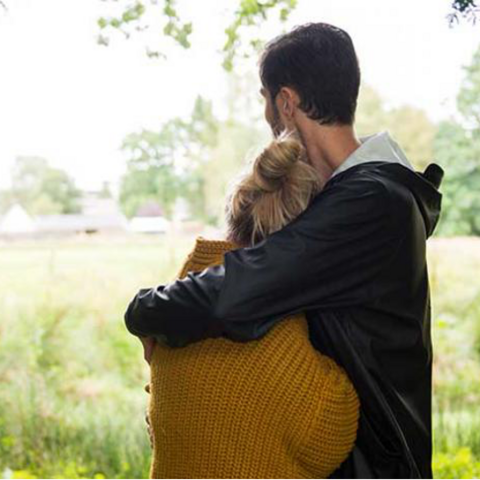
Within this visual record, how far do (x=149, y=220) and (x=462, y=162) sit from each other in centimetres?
162

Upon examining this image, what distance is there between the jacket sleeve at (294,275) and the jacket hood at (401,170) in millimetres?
74

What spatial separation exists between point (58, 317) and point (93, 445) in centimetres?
73

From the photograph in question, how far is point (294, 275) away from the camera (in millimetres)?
1400

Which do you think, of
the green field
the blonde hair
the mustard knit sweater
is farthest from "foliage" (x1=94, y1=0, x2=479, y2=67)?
the green field

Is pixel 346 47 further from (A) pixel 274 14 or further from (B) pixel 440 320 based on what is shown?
(B) pixel 440 320

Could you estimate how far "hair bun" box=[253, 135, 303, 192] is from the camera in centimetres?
149

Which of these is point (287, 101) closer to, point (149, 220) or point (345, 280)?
point (345, 280)

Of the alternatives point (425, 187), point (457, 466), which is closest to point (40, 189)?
point (457, 466)

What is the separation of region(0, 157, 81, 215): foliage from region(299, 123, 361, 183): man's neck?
292cm

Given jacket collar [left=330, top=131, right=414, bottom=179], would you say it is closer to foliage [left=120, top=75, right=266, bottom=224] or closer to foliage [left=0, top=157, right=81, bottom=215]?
foliage [left=120, top=75, right=266, bottom=224]

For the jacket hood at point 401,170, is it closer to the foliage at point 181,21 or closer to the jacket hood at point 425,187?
the jacket hood at point 425,187

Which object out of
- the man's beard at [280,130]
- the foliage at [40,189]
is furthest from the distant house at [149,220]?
the man's beard at [280,130]

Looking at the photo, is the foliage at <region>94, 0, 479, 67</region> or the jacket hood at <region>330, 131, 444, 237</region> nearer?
the jacket hood at <region>330, 131, 444, 237</region>

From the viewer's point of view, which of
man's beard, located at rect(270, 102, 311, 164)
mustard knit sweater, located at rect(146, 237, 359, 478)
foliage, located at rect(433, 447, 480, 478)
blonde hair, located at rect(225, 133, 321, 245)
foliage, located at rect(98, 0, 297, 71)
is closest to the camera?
mustard knit sweater, located at rect(146, 237, 359, 478)
